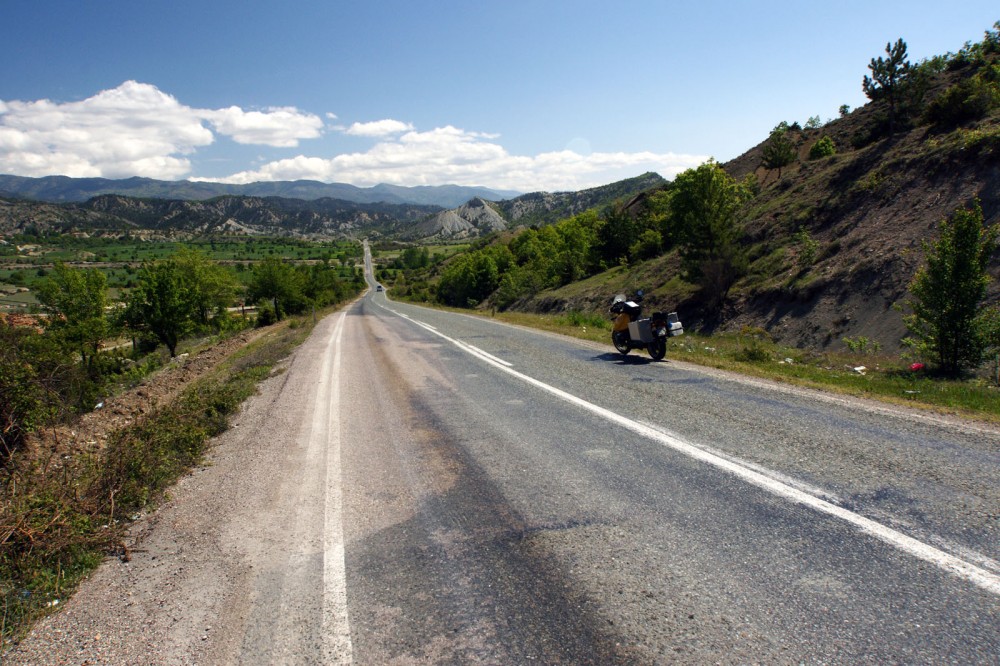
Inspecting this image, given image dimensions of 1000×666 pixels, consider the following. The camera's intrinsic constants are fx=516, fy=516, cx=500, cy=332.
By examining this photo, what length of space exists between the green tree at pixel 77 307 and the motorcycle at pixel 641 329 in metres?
39.3

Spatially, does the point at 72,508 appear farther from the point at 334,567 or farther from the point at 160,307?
the point at 160,307

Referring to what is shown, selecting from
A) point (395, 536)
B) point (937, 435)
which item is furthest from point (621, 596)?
point (937, 435)

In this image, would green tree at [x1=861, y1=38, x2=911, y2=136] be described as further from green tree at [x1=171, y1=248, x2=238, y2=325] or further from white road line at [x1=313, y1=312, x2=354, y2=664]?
green tree at [x1=171, y1=248, x2=238, y2=325]

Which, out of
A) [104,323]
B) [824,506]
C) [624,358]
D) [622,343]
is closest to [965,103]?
[622,343]

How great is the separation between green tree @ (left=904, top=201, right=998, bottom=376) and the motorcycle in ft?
17.7

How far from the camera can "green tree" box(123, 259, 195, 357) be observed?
1569 inches

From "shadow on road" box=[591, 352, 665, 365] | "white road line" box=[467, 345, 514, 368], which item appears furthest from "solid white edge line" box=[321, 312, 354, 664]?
"shadow on road" box=[591, 352, 665, 365]

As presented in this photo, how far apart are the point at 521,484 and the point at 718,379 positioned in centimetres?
616

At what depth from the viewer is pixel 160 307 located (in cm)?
4000

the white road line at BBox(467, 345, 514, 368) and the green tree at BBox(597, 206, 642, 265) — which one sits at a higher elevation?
the green tree at BBox(597, 206, 642, 265)

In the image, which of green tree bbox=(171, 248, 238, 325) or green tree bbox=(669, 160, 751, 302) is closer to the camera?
green tree bbox=(669, 160, 751, 302)

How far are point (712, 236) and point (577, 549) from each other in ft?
96.1

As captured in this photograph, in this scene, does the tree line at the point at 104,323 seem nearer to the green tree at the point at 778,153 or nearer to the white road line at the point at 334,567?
the white road line at the point at 334,567

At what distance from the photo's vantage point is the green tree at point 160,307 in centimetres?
3984
